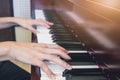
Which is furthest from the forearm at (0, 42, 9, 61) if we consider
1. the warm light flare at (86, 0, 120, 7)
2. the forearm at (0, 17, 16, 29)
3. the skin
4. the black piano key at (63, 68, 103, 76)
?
the forearm at (0, 17, 16, 29)

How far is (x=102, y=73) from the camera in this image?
721 millimetres

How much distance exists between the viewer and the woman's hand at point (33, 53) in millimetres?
701

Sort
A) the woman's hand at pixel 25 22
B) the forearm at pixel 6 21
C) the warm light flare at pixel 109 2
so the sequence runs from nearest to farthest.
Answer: the warm light flare at pixel 109 2
the woman's hand at pixel 25 22
the forearm at pixel 6 21

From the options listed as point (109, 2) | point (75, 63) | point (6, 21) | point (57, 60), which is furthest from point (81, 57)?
point (6, 21)

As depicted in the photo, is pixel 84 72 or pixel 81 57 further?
pixel 81 57

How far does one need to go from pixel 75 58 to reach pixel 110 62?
8.0 inches

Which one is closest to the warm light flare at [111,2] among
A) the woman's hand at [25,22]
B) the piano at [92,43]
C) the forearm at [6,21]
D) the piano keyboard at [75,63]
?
the piano at [92,43]

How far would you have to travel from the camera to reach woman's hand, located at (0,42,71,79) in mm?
701

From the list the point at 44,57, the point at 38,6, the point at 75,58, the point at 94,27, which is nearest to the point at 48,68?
the point at 44,57

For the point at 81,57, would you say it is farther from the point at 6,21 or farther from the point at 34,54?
the point at 6,21

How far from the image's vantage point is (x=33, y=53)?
73 centimetres

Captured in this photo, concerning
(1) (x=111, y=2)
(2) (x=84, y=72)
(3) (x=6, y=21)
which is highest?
(1) (x=111, y=2)

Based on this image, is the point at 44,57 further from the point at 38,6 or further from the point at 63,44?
the point at 38,6

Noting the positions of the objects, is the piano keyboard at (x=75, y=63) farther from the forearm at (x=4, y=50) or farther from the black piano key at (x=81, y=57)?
the forearm at (x=4, y=50)
